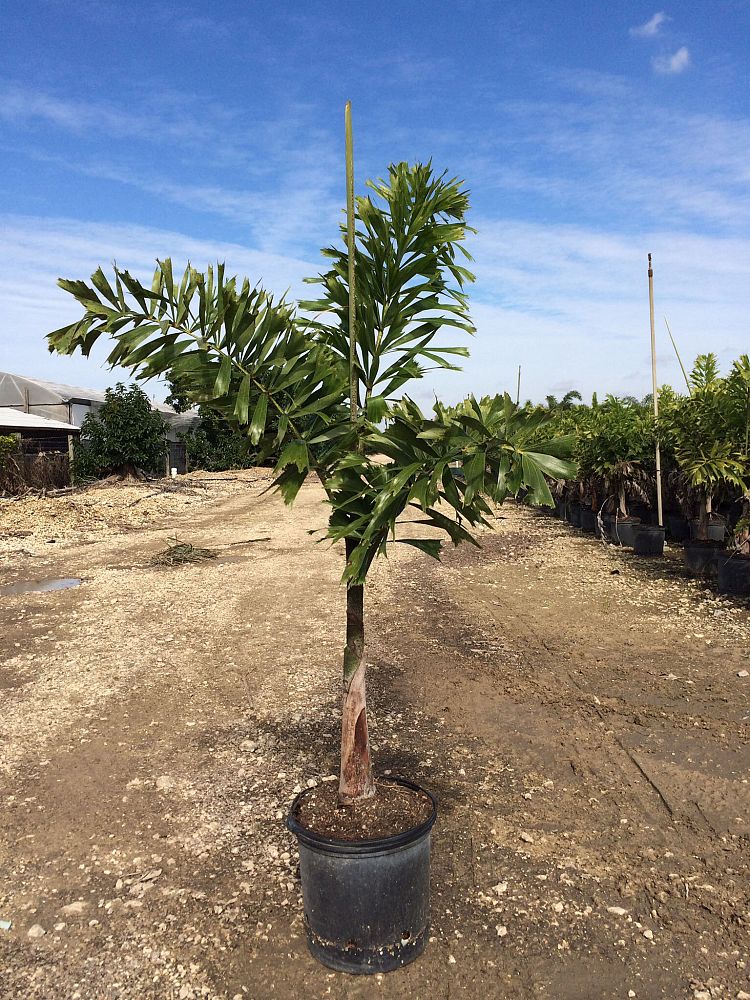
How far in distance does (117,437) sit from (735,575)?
65.2 feet

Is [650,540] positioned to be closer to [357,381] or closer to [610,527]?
[610,527]

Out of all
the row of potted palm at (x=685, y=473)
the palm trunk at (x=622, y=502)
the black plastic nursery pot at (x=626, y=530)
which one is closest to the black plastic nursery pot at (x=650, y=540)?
the row of potted palm at (x=685, y=473)

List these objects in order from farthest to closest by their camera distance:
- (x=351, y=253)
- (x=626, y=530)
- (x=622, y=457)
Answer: (x=622, y=457) < (x=626, y=530) < (x=351, y=253)

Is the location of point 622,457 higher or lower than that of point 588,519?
higher

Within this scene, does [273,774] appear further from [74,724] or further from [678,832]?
Result: [678,832]

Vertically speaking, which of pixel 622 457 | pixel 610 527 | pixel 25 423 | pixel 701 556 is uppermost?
pixel 25 423

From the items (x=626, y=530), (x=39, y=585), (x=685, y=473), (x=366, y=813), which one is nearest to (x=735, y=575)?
(x=685, y=473)

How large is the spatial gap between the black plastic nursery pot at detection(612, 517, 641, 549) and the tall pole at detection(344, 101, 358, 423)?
10366 millimetres

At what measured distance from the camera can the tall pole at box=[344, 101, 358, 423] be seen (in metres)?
3.14

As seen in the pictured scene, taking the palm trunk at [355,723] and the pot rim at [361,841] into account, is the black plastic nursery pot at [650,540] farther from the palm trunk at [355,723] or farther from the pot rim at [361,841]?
the pot rim at [361,841]

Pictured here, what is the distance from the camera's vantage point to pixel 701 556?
1023 cm

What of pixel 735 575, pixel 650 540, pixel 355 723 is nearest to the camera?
pixel 355 723

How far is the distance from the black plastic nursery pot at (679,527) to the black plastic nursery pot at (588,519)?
5.26 ft

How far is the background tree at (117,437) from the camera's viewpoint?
2398cm
